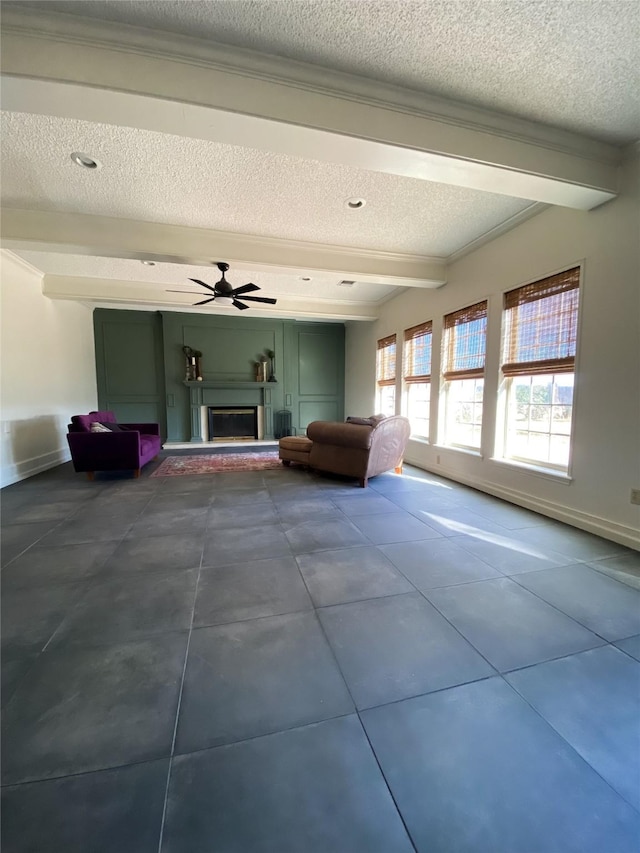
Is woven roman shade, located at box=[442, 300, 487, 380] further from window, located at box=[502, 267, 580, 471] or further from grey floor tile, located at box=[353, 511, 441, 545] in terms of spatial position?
grey floor tile, located at box=[353, 511, 441, 545]

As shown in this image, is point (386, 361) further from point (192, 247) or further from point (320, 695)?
point (320, 695)

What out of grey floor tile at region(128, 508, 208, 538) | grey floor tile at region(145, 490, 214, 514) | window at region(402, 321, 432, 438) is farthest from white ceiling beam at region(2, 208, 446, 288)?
grey floor tile at region(128, 508, 208, 538)

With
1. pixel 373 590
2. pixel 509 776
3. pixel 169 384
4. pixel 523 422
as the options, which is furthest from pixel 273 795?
pixel 169 384

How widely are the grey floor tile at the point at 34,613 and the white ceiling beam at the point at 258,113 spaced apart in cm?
266

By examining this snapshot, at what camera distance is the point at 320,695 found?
49.1 inches

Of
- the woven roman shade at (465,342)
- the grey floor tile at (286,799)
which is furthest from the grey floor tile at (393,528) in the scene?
the woven roman shade at (465,342)

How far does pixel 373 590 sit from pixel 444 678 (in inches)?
24.1

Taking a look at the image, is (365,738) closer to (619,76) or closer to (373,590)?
(373,590)

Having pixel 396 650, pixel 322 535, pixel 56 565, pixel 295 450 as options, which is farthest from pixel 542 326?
pixel 56 565

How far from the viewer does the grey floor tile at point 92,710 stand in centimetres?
103

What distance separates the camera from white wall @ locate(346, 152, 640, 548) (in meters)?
2.45

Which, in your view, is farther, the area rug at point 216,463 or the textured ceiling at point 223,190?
the area rug at point 216,463

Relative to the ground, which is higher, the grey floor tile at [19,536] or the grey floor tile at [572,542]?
the grey floor tile at [572,542]

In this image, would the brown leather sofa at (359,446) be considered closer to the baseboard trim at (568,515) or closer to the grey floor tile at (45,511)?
the baseboard trim at (568,515)
